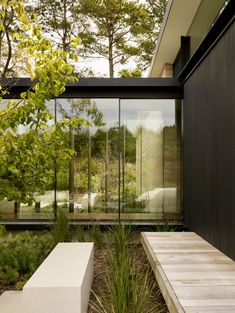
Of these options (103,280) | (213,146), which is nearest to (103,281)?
(103,280)

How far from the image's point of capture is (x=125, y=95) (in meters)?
6.79

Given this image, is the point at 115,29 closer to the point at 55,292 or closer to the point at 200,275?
the point at 200,275

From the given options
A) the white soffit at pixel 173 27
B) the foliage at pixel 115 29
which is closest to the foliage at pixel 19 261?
the white soffit at pixel 173 27

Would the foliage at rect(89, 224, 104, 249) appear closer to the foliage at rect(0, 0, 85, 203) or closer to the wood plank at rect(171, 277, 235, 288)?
the foliage at rect(0, 0, 85, 203)

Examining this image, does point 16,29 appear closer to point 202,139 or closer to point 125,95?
point 125,95

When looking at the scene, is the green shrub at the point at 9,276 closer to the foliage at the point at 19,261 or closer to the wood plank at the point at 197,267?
the foliage at the point at 19,261

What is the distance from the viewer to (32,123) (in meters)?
3.65

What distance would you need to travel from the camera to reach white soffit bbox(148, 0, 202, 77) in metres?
6.21

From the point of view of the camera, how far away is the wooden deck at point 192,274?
256 centimetres

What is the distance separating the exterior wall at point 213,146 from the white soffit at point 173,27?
1.22 m

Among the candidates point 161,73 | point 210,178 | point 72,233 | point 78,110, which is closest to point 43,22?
point 161,73

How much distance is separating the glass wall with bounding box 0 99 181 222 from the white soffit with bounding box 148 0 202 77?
1464mm

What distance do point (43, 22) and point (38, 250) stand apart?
11993 mm

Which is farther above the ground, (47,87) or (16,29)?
(16,29)
